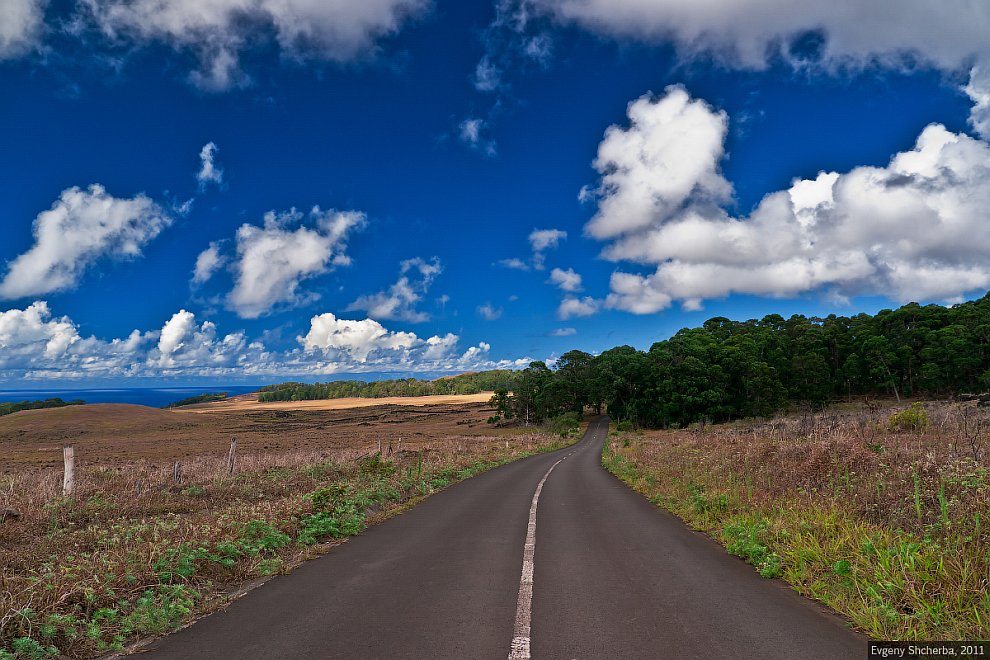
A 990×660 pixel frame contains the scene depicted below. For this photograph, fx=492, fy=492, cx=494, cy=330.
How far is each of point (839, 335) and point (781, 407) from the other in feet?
105

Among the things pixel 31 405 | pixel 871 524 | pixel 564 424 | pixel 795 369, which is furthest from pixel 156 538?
pixel 31 405

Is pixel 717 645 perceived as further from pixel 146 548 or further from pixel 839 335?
pixel 839 335

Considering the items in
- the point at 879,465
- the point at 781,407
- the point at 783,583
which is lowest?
the point at 781,407

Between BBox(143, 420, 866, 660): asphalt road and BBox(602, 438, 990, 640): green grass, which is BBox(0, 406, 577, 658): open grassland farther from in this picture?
BBox(602, 438, 990, 640): green grass

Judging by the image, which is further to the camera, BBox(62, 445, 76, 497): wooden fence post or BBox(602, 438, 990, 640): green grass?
BBox(62, 445, 76, 497): wooden fence post

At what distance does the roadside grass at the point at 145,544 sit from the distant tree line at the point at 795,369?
6857 cm

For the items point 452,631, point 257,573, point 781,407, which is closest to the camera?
point 452,631

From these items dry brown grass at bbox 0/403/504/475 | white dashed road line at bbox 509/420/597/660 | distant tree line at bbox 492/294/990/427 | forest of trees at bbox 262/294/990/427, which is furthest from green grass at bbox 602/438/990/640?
forest of trees at bbox 262/294/990/427

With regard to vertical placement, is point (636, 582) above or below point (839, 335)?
below

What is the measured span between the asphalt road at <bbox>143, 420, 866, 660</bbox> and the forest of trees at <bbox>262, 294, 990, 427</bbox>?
71.3 meters

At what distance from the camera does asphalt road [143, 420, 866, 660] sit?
15.6ft

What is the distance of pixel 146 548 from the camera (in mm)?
7430

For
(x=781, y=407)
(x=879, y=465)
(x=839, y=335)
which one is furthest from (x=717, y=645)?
(x=839, y=335)

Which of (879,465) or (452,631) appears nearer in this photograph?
(452,631)
